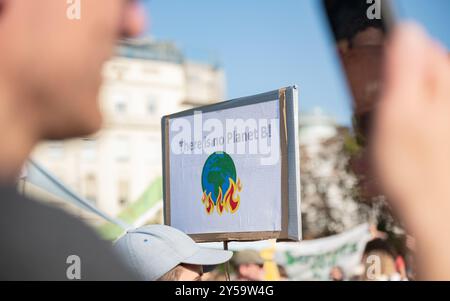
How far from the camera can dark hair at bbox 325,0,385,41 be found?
42 centimetres

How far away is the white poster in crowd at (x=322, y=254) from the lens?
384 centimetres

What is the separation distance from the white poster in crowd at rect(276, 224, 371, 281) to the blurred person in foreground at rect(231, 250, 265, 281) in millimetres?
129

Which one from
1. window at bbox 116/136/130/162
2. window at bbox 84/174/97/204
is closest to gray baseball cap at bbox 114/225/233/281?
window at bbox 116/136/130/162

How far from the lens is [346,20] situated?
441 mm

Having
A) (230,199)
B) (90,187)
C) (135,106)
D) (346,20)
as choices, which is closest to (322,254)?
(90,187)

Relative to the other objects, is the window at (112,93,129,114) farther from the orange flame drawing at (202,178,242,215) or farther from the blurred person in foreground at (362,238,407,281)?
the blurred person in foreground at (362,238,407,281)

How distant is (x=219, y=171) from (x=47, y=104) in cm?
117

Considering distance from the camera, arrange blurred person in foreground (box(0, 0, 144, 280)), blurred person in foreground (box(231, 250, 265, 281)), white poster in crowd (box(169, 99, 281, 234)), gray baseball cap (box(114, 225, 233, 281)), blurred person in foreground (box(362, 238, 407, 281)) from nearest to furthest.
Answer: blurred person in foreground (box(0, 0, 144, 280)) → gray baseball cap (box(114, 225, 233, 281)) → white poster in crowd (box(169, 99, 281, 234)) → blurred person in foreground (box(362, 238, 407, 281)) → blurred person in foreground (box(231, 250, 265, 281))

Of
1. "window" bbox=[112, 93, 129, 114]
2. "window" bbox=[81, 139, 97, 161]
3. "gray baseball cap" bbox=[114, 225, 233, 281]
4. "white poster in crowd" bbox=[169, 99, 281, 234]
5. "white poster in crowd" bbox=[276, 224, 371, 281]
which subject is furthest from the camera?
"white poster in crowd" bbox=[276, 224, 371, 281]

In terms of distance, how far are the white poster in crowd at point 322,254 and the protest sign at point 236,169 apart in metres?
2.22

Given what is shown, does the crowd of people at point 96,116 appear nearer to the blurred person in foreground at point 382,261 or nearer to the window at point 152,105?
the window at point 152,105

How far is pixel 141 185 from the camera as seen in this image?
274 centimetres

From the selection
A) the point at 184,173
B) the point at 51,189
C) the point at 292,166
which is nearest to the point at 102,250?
the point at 292,166

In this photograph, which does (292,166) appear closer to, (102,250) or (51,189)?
(51,189)
